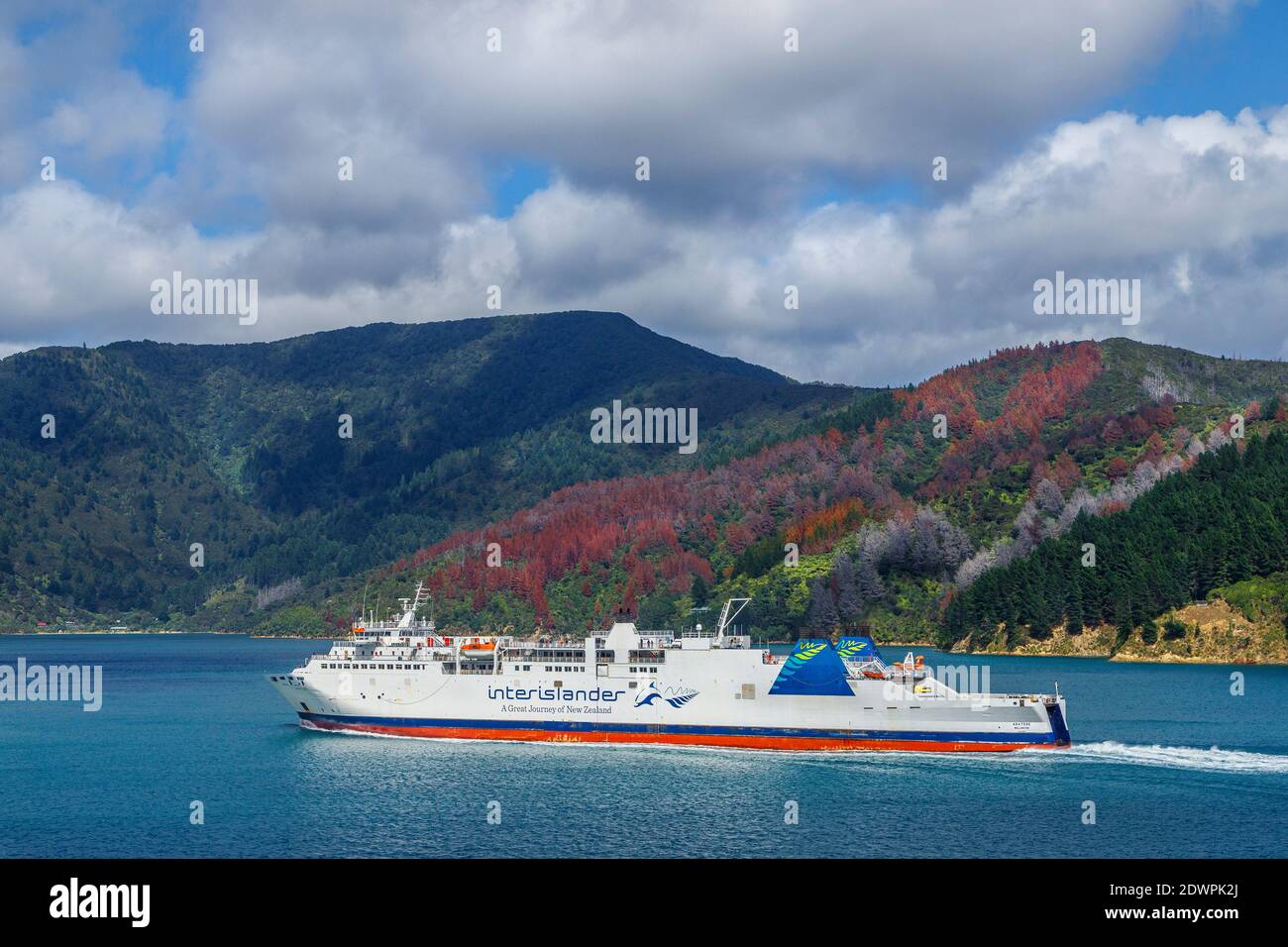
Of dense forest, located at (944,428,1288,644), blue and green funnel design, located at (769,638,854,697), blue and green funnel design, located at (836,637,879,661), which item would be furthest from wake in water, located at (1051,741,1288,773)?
dense forest, located at (944,428,1288,644)

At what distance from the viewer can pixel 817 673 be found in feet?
268

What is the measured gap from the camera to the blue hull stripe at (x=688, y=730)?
8031 centimetres

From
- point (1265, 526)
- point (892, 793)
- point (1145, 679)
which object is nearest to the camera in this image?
point (892, 793)

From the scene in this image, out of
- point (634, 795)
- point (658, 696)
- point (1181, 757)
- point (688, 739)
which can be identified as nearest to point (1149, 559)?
point (1181, 757)

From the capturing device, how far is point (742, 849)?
180 ft

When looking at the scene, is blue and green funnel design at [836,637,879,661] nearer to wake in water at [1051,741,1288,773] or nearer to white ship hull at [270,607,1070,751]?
white ship hull at [270,607,1070,751]

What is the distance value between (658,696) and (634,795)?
18672mm

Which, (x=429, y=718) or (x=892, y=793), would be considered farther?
(x=429, y=718)

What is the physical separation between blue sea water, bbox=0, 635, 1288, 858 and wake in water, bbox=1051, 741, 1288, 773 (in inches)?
9.0
